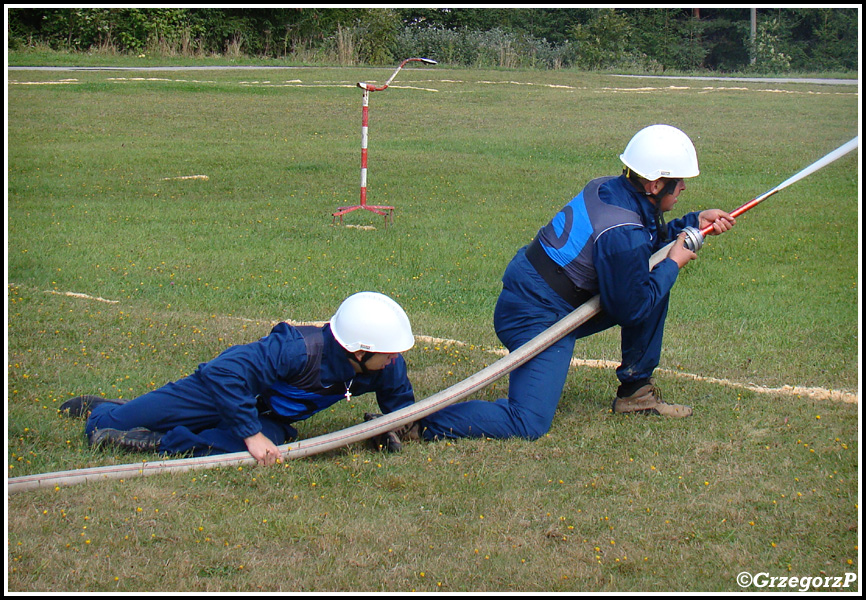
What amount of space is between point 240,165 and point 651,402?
45.6 feet

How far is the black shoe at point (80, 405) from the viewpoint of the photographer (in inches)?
233

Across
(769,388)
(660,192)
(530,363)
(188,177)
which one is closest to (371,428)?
(530,363)

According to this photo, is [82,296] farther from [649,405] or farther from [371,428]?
[649,405]

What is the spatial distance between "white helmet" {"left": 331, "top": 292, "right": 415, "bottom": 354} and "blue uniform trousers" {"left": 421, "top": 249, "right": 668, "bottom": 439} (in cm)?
83

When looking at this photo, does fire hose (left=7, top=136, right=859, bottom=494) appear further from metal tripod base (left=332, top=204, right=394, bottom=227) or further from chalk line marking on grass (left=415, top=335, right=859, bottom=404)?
metal tripod base (left=332, top=204, right=394, bottom=227)

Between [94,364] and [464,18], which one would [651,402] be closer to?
[94,364]

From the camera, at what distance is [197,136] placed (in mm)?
22250

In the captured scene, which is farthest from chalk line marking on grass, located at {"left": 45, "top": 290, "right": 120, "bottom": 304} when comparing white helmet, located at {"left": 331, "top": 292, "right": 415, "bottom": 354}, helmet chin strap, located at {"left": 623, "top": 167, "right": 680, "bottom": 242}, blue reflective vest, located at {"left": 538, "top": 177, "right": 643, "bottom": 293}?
helmet chin strap, located at {"left": 623, "top": 167, "right": 680, "bottom": 242}

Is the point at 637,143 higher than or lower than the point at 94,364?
higher

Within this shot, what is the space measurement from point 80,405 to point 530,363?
288 cm

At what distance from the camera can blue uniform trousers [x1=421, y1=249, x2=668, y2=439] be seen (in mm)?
5707

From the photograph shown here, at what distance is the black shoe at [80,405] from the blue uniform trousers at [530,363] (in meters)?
2.13

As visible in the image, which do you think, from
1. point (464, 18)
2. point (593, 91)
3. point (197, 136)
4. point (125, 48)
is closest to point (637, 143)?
point (197, 136)

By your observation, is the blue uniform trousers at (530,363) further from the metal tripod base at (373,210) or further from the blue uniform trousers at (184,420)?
the metal tripod base at (373,210)
